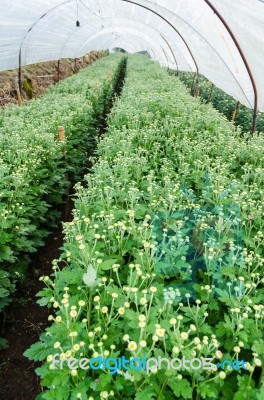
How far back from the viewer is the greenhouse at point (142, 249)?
166cm

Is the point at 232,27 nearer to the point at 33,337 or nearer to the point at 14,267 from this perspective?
the point at 14,267

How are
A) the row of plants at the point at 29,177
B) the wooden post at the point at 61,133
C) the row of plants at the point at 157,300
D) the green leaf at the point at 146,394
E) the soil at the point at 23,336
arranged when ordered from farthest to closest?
the wooden post at the point at 61,133 < the soil at the point at 23,336 < the row of plants at the point at 29,177 < the row of plants at the point at 157,300 < the green leaf at the point at 146,394

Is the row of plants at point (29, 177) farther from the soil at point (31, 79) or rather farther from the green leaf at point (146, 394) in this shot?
the soil at point (31, 79)

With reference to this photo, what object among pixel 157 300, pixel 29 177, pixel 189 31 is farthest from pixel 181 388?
pixel 189 31

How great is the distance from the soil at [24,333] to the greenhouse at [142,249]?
16 millimetres

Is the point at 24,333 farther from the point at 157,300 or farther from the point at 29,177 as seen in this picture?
the point at 157,300

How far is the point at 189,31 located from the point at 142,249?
42.9 feet

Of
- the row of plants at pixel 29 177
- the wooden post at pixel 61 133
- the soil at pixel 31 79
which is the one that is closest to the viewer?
the row of plants at pixel 29 177

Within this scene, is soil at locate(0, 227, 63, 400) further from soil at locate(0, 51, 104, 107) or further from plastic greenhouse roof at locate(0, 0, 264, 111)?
soil at locate(0, 51, 104, 107)

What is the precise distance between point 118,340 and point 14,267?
8.97 ft

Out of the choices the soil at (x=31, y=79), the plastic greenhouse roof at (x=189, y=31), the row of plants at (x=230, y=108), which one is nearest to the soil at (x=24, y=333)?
Result: the plastic greenhouse roof at (x=189, y=31)

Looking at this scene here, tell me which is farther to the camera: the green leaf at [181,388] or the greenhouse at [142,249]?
the greenhouse at [142,249]

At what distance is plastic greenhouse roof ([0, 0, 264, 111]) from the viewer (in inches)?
265

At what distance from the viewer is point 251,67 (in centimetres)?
729
